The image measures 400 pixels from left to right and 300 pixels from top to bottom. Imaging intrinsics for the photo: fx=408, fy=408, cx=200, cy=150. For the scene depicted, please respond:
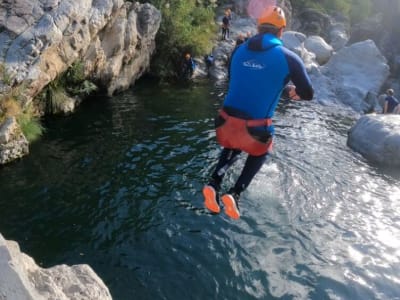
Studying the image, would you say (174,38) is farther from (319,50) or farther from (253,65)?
(253,65)

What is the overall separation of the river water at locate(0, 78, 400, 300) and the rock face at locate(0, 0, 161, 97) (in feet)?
8.77

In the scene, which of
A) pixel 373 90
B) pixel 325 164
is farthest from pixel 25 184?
pixel 373 90

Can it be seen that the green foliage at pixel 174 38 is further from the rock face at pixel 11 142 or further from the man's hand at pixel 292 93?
the man's hand at pixel 292 93

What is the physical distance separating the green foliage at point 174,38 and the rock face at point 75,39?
5.97 ft

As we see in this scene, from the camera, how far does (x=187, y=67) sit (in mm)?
26125

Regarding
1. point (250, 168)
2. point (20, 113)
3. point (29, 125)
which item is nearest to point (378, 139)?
point (250, 168)

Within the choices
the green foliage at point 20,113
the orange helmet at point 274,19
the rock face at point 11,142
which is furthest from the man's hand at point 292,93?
the green foliage at point 20,113

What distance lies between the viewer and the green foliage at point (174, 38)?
25250 mm

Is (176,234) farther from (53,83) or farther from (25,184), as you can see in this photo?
(53,83)

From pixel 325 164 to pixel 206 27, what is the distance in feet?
56.5

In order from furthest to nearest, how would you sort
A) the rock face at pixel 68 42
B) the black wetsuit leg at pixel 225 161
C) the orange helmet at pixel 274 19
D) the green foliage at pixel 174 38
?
the green foliage at pixel 174 38 < the rock face at pixel 68 42 < the black wetsuit leg at pixel 225 161 < the orange helmet at pixel 274 19

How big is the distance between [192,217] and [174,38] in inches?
677

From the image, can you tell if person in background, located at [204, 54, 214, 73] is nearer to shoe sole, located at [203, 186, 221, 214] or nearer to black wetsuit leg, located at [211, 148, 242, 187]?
black wetsuit leg, located at [211, 148, 242, 187]

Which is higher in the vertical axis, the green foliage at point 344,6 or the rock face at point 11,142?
the green foliage at point 344,6
